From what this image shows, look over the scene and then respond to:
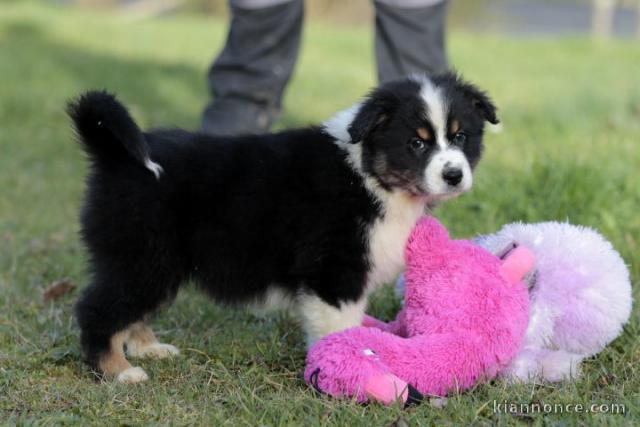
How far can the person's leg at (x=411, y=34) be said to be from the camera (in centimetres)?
470

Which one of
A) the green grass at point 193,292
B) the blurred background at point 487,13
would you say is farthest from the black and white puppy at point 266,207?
the blurred background at point 487,13

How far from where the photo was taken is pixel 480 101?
124 inches

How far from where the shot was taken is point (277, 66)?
494 centimetres

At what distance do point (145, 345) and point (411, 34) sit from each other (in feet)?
7.83

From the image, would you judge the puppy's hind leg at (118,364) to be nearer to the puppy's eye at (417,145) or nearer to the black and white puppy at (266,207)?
the black and white puppy at (266,207)

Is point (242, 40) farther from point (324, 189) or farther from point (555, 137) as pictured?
point (555, 137)

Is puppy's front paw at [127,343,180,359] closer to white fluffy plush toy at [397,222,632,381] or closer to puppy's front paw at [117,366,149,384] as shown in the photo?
puppy's front paw at [117,366,149,384]

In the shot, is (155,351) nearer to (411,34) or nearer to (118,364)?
(118,364)

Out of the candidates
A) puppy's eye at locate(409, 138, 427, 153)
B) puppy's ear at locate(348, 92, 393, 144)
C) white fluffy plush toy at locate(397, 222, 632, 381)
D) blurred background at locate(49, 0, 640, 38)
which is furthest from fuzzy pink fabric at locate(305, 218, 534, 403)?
blurred background at locate(49, 0, 640, 38)

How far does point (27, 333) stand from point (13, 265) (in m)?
0.98

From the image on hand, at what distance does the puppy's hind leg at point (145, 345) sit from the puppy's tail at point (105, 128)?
0.62 m

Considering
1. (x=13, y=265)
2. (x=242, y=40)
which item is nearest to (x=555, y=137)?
(x=242, y=40)

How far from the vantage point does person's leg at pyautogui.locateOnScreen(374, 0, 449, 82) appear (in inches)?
185

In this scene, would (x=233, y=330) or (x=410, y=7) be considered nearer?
(x=233, y=330)
